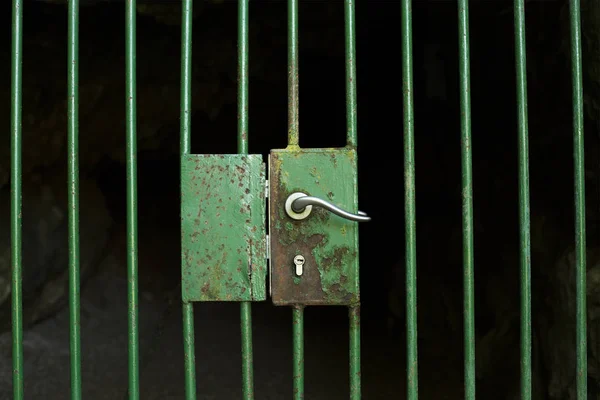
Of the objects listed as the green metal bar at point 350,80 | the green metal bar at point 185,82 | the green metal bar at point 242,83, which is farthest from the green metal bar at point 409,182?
the green metal bar at point 185,82

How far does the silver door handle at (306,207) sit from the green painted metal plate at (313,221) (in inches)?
0.6

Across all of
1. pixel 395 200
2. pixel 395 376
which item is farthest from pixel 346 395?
pixel 395 200

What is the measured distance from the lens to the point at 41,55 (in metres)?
3.61

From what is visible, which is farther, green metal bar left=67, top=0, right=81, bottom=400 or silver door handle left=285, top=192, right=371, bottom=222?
green metal bar left=67, top=0, right=81, bottom=400

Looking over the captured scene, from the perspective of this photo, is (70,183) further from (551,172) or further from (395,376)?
(395,376)

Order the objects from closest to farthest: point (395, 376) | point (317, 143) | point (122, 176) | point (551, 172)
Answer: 1. point (551, 172)
2. point (395, 376)
3. point (122, 176)
4. point (317, 143)

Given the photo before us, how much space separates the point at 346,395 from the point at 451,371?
2.26 ft

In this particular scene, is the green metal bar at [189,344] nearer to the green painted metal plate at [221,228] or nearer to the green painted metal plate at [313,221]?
the green painted metal plate at [221,228]

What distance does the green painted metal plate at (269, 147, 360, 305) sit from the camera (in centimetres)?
138

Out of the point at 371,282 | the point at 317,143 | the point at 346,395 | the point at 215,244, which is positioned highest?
the point at 317,143

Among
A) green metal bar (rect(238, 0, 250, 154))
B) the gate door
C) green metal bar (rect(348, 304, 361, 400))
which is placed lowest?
green metal bar (rect(348, 304, 361, 400))

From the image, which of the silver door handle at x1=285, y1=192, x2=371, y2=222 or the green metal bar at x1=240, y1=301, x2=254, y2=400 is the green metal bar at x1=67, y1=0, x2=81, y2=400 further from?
the silver door handle at x1=285, y1=192, x2=371, y2=222

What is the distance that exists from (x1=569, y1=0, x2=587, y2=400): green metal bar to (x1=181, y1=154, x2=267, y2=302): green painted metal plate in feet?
2.51

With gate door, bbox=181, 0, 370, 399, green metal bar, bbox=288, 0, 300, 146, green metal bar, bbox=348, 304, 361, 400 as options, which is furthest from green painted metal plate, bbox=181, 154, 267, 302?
green metal bar, bbox=348, 304, 361, 400
